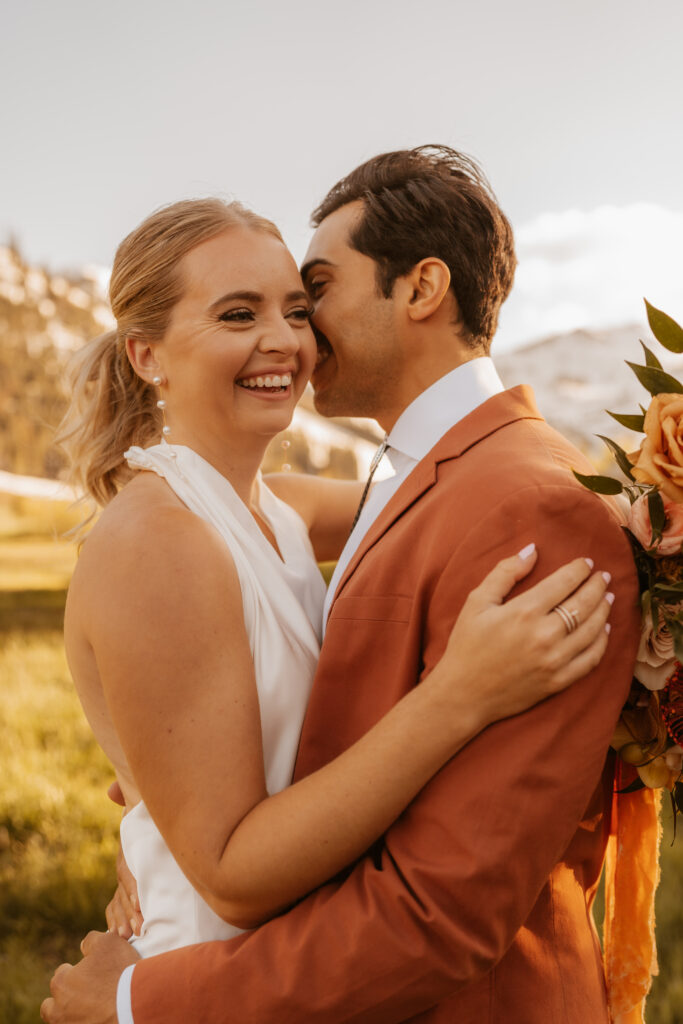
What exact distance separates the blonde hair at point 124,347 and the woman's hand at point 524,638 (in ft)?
3.99

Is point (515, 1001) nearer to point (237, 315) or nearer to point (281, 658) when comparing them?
point (281, 658)

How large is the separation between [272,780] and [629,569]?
91 centimetres

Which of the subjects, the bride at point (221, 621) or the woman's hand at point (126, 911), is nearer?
the bride at point (221, 621)

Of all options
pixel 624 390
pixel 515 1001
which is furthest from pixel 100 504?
pixel 624 390

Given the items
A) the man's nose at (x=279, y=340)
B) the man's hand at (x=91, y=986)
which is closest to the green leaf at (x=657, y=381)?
the man's nose at (x=279, y=340)

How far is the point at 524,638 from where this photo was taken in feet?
5.16

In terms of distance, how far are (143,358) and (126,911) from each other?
4.73 ft

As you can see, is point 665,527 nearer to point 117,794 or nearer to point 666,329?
point 666,329

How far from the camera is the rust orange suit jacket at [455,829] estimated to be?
62.6 inches

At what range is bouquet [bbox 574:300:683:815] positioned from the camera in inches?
66.9

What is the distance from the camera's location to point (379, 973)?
1594 millimetres

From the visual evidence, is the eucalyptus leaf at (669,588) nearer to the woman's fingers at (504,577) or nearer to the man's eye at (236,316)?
the woman's fingers at (504,577)

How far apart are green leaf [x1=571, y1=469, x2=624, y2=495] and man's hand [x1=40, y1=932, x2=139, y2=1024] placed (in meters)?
1.43

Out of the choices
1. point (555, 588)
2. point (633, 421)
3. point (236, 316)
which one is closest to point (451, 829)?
point (555, 588)
